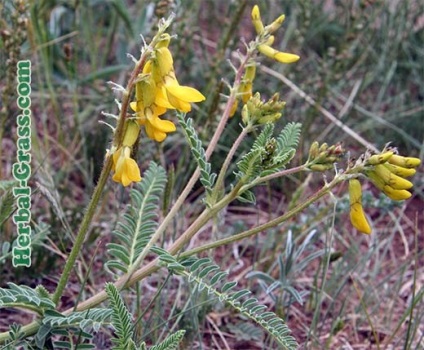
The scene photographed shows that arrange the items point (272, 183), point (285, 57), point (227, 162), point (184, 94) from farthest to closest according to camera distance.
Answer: point (272, 183)
point (285, 57)
point (227, 162)
point (184, 94)

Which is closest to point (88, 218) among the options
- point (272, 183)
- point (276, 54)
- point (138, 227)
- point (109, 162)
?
point (109, 162)

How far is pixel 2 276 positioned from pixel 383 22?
1.71 meters

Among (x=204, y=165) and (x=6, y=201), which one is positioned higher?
(x=204, y=165)

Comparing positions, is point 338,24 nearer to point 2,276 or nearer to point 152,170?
point 152,170

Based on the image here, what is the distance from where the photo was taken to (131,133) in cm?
110

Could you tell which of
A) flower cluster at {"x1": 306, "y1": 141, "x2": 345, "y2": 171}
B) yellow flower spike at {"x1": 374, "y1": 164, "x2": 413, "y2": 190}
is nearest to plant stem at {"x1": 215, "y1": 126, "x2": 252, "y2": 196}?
flower cluster at {"x1": 306, "y1": 141, "x2": 345, "y2": 171}

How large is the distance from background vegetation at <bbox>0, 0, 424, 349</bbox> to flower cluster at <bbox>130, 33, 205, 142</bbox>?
1.24 ft

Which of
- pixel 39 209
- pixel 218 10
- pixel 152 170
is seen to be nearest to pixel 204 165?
pixel 152 170

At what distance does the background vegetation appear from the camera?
62.4 inches

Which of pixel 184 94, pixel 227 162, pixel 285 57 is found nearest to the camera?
pixel 184 94

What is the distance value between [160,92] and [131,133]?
7 centimetres

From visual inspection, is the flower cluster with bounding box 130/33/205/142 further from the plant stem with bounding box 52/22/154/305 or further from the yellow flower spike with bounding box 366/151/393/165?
the yellow flower spike with bounding box 366/151/393/165

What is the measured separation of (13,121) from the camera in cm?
189

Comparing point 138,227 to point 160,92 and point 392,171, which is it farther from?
point 392,171
